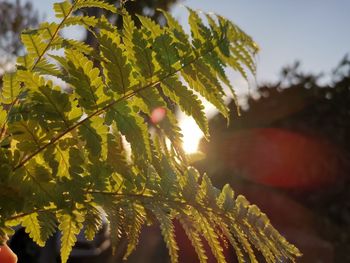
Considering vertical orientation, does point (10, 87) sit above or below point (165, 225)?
above

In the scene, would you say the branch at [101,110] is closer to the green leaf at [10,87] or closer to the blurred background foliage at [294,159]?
the green leaf at [10,87]

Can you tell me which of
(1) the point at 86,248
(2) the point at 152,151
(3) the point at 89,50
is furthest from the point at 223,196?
(1) the point at 86,248

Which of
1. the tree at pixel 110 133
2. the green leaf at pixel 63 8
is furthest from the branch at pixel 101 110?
the green leaf at pixel 63 8

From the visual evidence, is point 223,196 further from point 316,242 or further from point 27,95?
point 316,242

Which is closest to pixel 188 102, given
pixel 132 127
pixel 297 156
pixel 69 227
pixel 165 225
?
pixel 132 127

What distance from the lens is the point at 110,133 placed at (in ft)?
3.68

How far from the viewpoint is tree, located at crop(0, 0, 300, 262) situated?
1.07 metres

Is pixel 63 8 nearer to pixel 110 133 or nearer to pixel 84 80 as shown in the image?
pixel 84 80

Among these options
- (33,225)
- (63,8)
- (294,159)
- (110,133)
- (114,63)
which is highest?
(294,159)

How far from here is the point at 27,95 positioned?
109 centimetres

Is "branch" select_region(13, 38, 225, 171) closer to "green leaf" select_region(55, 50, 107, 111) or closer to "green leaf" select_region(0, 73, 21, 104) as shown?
"green leaf" select_region(55, 50, 107, 111)

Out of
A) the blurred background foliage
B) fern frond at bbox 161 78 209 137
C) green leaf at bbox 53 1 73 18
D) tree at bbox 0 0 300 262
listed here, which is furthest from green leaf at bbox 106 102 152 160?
the blurred background foliage

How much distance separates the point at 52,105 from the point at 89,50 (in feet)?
0.65

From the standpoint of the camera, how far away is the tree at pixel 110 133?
42.2 inches
